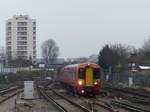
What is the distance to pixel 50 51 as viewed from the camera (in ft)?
398

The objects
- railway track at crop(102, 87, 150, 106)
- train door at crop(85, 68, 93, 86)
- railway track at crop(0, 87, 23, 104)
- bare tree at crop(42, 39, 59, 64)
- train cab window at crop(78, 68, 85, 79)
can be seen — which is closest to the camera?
railway track at crop(102, 87, 150, 106)

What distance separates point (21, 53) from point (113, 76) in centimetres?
8150

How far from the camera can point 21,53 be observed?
5389 inches

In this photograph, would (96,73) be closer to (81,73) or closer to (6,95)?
(81,73)

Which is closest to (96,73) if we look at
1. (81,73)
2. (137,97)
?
(81,73)

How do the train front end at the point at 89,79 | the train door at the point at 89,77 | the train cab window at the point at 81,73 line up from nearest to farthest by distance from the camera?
1. the train front end at the point at 89,79
2. the train door at the point at 89,77
3. the train cab window at the point at 81,73

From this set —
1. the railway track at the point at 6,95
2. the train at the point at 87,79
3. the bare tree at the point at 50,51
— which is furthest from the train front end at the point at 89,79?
the bare tree at the point at 50,51

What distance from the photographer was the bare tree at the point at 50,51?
119650 millimetres

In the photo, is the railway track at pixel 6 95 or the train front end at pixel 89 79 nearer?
the railway track at pixel 6 95

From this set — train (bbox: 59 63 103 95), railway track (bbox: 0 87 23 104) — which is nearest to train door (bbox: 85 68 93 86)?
train (bbox: 59 63 103 95)

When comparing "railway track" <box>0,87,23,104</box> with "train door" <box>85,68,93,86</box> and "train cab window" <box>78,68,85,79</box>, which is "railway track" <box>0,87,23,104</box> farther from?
"train door" <box>85,68,93,86</box>

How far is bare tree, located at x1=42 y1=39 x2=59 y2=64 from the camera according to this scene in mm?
119650

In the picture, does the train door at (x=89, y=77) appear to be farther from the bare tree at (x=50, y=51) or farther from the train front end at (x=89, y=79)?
the bare tree at (x=50, y=51)

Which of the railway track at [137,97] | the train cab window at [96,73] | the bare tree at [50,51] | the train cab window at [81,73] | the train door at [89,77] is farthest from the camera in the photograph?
the bare tree at [50,51]
